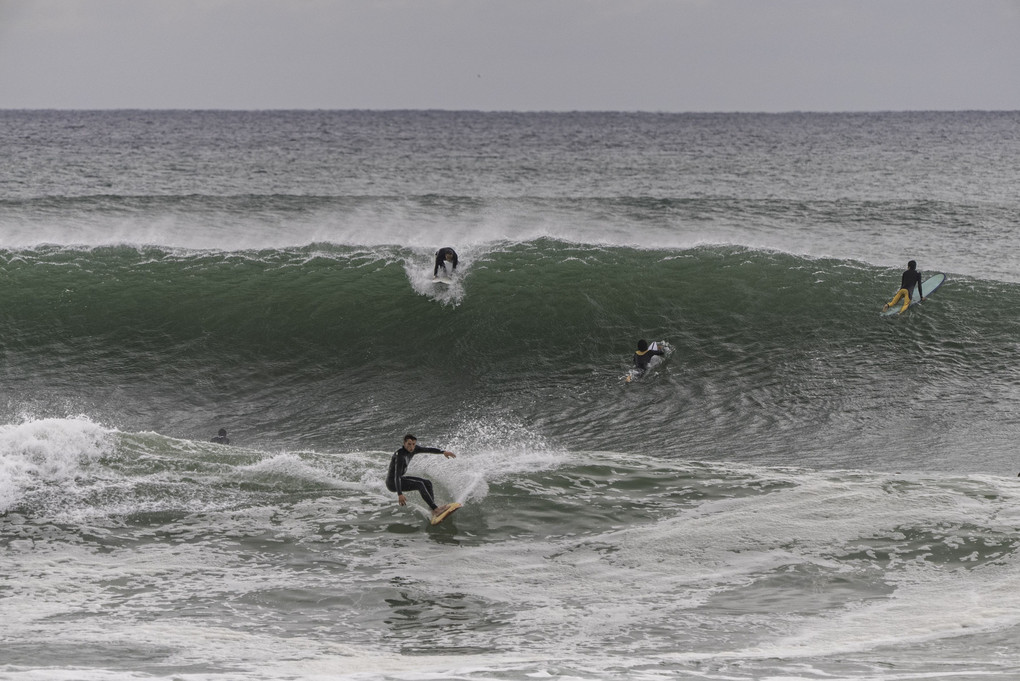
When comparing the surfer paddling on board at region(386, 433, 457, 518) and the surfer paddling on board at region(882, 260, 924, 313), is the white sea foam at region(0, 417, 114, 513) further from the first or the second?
the surfer paddling on board at region(882, 260, 924, 313)

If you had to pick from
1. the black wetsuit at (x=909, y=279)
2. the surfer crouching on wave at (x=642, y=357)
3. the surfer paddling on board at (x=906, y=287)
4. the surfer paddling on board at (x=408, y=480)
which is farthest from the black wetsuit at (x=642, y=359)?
the black wetsuit at (x=909, y=279)

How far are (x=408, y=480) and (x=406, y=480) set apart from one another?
0.03 meters

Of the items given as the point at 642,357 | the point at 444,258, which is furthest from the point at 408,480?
the point at 444,258

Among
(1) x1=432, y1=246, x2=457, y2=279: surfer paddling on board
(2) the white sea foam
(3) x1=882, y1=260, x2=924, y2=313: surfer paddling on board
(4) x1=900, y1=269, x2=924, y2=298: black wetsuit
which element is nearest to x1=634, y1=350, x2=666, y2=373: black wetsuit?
(3) x1=882, y1=260, x2=924, y2=313: surfer paddling on board

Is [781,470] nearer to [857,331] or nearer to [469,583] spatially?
[469,583]

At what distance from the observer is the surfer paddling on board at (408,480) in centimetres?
1173

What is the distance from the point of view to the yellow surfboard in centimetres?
1162

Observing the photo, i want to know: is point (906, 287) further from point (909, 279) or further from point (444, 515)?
point (444, 515)

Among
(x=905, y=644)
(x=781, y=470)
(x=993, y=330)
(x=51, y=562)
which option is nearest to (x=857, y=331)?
(x=993, y=330)

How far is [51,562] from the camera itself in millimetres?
10469

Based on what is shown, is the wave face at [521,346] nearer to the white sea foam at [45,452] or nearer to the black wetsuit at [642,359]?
the black wetsuit at [642,359]

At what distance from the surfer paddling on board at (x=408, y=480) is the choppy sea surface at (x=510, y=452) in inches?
11.6

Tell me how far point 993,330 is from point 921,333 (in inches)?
57.8

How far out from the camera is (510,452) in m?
14.0
